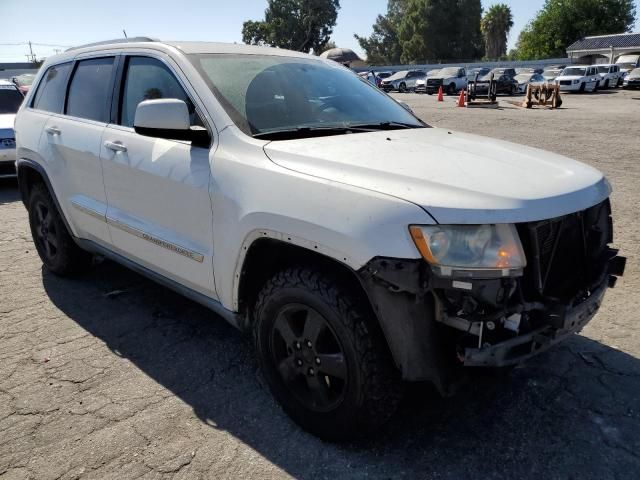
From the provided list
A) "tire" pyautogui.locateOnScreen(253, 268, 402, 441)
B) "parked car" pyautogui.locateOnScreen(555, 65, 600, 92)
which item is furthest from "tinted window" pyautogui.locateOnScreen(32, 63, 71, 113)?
"parked car" pyautogui.locateOnScreen(555, 65, 600, 92)

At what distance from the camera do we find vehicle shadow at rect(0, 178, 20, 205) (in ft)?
26.0

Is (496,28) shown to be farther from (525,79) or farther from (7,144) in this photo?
(7,144)

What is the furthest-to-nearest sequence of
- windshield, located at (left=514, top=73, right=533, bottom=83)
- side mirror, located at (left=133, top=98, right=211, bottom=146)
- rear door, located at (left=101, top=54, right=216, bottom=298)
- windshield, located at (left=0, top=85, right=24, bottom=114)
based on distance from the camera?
1. windshield, located at (left=514, top=73, right=533, bottom=83)
2. windshield, located at (left=0, top=85, right=24, bottom=114)
3. rear door, located at (left=101, top=54, right=216, bottom=298)
4. side mirror, located at (left=133, top=98, right=211, bottom=146)

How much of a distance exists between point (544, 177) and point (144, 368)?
8.01ft

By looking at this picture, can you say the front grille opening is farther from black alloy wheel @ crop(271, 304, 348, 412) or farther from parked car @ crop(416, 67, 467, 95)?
parked car @ crop(416, 67, 467, 95)

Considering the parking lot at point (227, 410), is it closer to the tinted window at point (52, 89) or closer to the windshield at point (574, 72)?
Result: the tinted window at point (52, 89)

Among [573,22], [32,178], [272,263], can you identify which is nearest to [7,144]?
[32,178]

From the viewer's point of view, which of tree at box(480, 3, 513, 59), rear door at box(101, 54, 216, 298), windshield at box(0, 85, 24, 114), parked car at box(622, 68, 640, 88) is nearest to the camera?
A: rear door at box(101, 54, 216, 298)

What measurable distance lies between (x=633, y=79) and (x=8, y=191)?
3669cm

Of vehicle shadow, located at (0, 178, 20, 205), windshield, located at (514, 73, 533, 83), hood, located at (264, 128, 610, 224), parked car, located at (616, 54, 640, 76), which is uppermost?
parked car, located at (616, 54, 640, 76)

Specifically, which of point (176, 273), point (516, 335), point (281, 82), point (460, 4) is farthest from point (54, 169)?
point (460, 4)

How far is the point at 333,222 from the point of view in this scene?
6.94 feet

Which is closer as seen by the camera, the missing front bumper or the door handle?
the missing front bumper

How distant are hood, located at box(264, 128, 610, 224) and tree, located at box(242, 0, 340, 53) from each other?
75.3 meters
